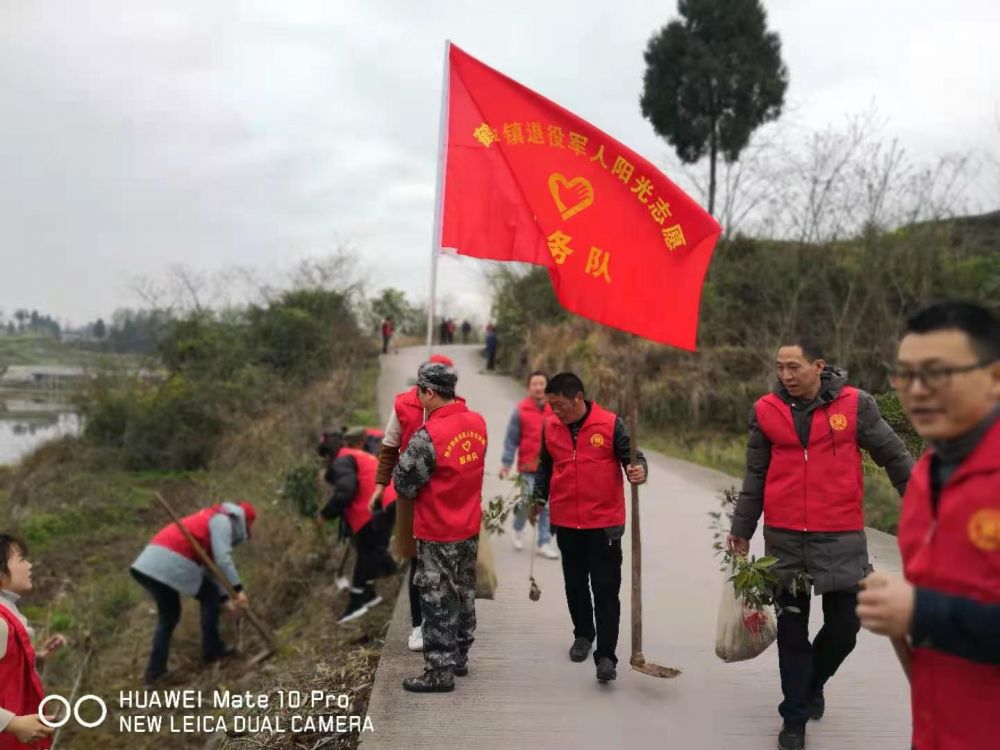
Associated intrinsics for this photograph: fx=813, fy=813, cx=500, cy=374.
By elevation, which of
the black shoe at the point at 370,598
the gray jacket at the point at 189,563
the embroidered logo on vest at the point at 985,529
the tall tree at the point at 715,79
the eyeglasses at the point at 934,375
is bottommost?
the black shoe at the point at 370,598

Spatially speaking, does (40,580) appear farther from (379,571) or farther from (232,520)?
(379,571)

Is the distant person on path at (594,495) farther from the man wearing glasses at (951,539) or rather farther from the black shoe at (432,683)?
the man wearing glasses at (951,539)

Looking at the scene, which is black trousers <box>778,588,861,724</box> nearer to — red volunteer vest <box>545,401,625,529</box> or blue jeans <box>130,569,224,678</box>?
red volunteer vest <box>545,401,625,529</box>

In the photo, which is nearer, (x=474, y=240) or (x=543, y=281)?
(x=474, y=240)

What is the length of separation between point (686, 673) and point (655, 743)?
1012 mm

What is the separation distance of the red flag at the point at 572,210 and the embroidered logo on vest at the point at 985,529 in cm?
260

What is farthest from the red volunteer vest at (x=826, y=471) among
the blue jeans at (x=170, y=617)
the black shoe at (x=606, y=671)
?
the blue jeans at (x=170, y=617)

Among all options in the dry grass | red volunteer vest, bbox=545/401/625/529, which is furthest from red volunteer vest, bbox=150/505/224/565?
red volunteer vest, bbox=545/401/625/529

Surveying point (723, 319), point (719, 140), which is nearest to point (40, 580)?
point (723, 319)

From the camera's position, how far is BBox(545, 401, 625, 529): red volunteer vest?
456 centimetres

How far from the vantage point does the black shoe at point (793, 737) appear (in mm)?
3809

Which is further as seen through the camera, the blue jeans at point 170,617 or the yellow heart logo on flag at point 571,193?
the blue jeans at point 170,617

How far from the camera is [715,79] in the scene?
80.7 feet

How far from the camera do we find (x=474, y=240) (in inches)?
185
